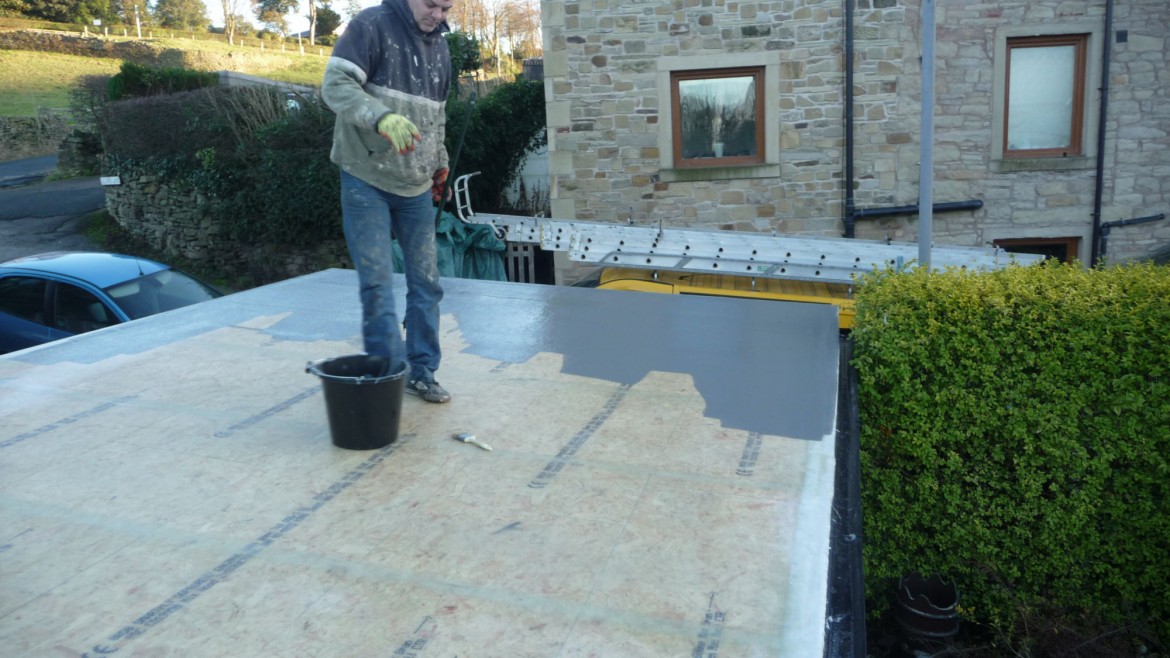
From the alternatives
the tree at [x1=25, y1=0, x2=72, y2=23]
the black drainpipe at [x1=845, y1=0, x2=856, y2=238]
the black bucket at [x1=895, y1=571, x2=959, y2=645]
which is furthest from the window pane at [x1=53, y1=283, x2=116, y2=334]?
the tree at [x1=25, y1=0, x2=72, y2=23]

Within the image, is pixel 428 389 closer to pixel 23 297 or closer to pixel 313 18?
pixel 23 297

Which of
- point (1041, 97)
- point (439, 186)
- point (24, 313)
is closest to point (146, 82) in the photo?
point (24, 313)

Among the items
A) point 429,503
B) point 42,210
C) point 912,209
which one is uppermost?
point 42,210

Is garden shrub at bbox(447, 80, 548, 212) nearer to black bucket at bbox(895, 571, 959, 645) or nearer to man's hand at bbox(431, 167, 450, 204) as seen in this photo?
man's hand at bbox(431, 167, 450, 204)

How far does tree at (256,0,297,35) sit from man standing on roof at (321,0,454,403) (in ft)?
158

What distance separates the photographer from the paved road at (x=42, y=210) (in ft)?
50.8

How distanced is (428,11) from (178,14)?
49.5m

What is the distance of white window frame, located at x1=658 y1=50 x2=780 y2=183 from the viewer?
10141 mm

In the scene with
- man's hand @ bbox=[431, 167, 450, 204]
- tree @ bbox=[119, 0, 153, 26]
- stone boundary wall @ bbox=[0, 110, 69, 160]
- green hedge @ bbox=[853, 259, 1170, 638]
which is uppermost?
tree @ bbox=[119, 0, 153, 26]

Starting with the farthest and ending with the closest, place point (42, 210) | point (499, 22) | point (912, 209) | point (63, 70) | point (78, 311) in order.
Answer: point (63, 70) → point (499, 22) → point (42, 210) → point (912, 209) → point (78, 311)

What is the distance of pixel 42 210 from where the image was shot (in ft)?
58.6

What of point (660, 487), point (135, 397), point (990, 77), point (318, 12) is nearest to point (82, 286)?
point (135, 397)

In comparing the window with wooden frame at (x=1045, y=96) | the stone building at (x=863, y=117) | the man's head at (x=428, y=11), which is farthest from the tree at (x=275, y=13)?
the man's head at (x=428, y=11)

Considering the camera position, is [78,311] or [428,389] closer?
[428,389]
